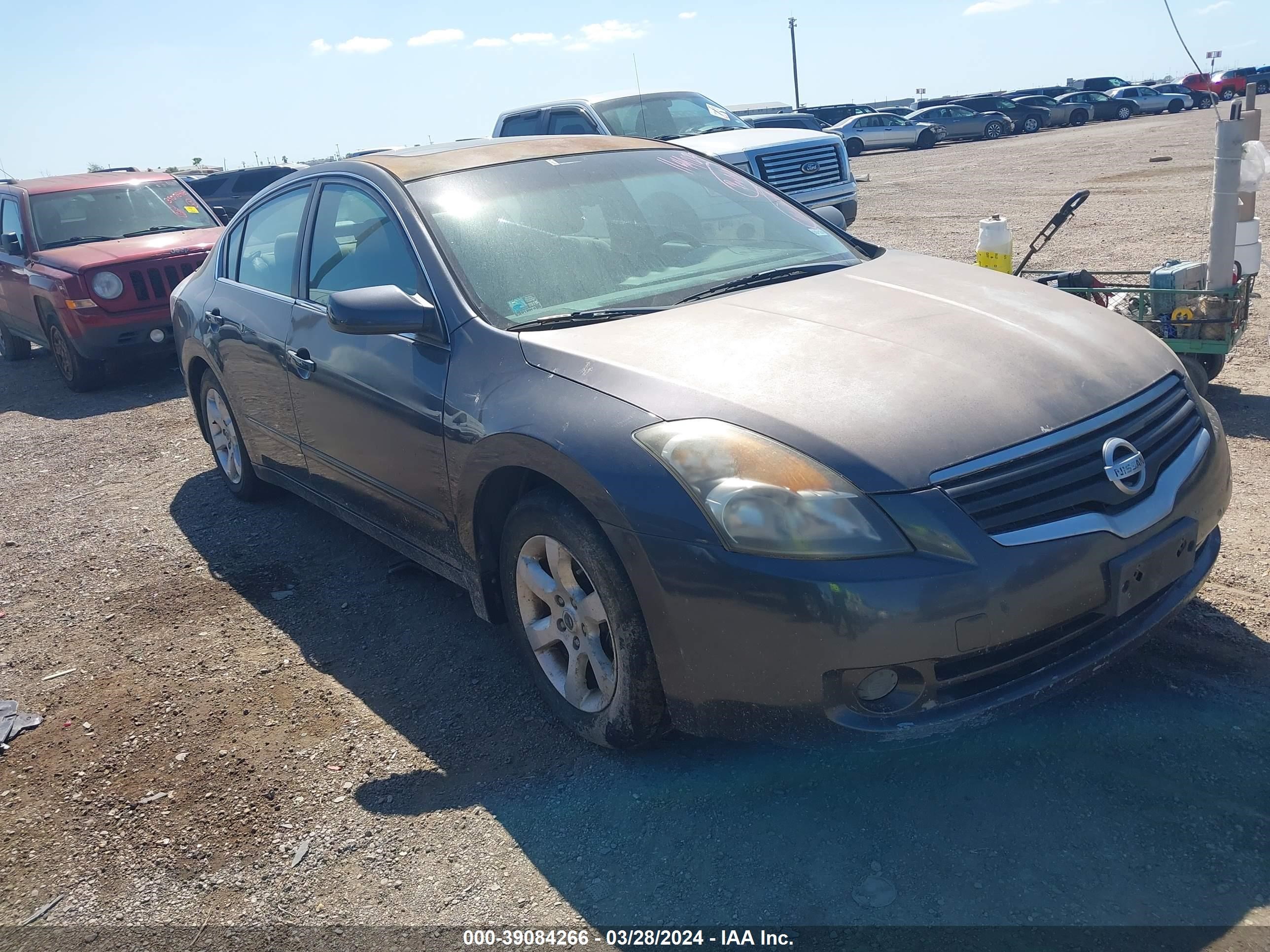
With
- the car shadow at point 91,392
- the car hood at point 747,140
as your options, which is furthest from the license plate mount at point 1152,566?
the car hood at point 747,140

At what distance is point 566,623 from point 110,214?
9259 millimetres

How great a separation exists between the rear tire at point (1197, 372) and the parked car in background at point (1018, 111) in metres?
38.0

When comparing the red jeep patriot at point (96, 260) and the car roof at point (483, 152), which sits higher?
the car roof at point (483, 152)

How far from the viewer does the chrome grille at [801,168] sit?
11.6 m

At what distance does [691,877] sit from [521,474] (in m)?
1.26

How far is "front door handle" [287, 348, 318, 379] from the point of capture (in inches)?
168

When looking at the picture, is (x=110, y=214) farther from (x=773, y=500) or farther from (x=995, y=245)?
(x=773, y=500)

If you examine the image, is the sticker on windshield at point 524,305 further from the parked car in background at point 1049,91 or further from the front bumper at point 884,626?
the parked car in background at point 1049,91

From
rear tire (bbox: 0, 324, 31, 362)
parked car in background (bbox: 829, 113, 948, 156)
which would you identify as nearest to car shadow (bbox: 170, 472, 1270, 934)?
rear tire (bbox: 0, 324, 31, 362)

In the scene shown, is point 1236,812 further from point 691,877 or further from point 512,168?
point 512,168

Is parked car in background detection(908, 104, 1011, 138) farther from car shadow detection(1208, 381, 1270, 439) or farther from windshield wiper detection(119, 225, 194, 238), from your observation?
car shadow detection(1208, 381, 1270, 439)

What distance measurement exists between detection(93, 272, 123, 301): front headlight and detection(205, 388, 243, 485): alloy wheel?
13.5 ft

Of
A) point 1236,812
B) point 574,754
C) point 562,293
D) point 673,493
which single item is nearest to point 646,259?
point 562,293

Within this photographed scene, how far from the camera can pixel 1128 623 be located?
9.23 ft
